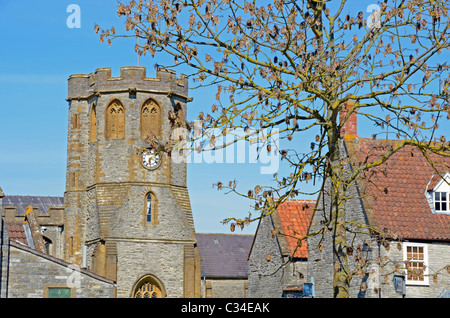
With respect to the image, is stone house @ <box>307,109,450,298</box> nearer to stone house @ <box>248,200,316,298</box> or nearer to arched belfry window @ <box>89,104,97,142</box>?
stone house @ <box>248,200,316,298</box>

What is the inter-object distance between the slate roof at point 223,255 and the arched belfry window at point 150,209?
1549cm

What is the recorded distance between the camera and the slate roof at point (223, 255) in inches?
2633

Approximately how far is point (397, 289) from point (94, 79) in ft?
99.4

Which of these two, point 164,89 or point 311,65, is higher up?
point 164,89

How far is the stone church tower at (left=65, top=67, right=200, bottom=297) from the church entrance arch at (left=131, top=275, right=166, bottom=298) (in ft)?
0.20

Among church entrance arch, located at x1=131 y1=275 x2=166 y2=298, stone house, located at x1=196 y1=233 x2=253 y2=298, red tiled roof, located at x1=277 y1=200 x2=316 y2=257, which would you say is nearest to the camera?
red tiled roof, located at x1=277 y1=200 x2=316 y2=257

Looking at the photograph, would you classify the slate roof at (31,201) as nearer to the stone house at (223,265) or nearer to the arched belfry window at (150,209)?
the stone house at (223,265)

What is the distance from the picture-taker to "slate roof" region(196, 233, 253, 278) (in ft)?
219

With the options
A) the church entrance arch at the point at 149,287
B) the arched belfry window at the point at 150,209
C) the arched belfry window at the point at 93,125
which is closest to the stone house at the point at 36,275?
the church entrance arch at the point at 149,287

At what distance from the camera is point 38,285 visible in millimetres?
35188

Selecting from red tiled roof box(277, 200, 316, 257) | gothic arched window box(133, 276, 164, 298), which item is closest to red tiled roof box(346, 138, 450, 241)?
red tiled roof box(277, 200, 316, 257)

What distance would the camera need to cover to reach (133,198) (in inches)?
2040
